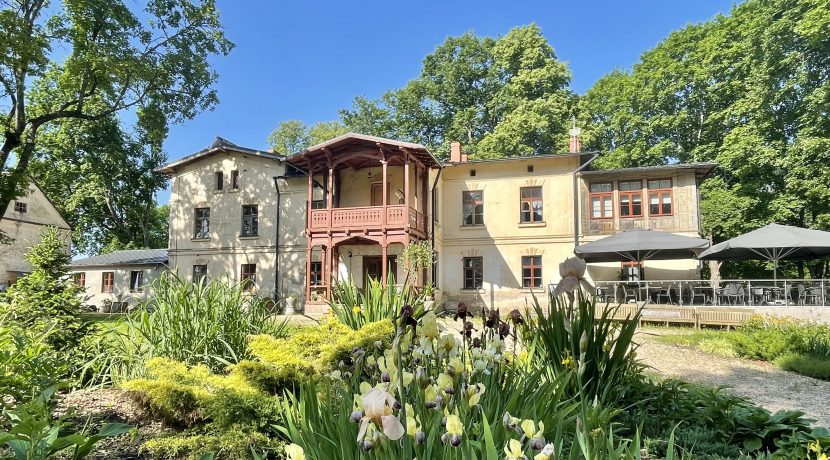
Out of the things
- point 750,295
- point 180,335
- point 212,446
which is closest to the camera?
point 212,446

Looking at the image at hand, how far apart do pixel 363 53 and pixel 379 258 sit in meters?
7.69

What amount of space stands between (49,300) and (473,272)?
16484 mm

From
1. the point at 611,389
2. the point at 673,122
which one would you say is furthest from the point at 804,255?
the point at 611,389

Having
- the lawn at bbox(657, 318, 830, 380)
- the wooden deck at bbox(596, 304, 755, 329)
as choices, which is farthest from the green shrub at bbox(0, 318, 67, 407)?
the wooden deck at bbox(596, 304, 755, 329)

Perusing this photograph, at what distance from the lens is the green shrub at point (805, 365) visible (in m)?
6.95

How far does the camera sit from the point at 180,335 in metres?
4.09

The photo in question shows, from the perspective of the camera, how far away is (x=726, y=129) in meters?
25.5

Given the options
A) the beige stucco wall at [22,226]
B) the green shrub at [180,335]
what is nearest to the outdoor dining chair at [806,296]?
the green shrub at [180,335]

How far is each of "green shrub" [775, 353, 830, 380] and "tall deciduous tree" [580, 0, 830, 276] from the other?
16673 mm

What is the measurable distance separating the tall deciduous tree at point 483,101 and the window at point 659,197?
9.98 metres

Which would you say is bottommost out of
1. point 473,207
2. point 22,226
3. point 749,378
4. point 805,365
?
point 749,378

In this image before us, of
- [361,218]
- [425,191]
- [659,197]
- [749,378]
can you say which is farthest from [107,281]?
[749,378]

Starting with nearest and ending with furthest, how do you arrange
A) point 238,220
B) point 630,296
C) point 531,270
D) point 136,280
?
point 630,296 < point 531,270 < point 238,220 < point 136,280

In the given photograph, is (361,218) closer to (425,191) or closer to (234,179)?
(425,191)
